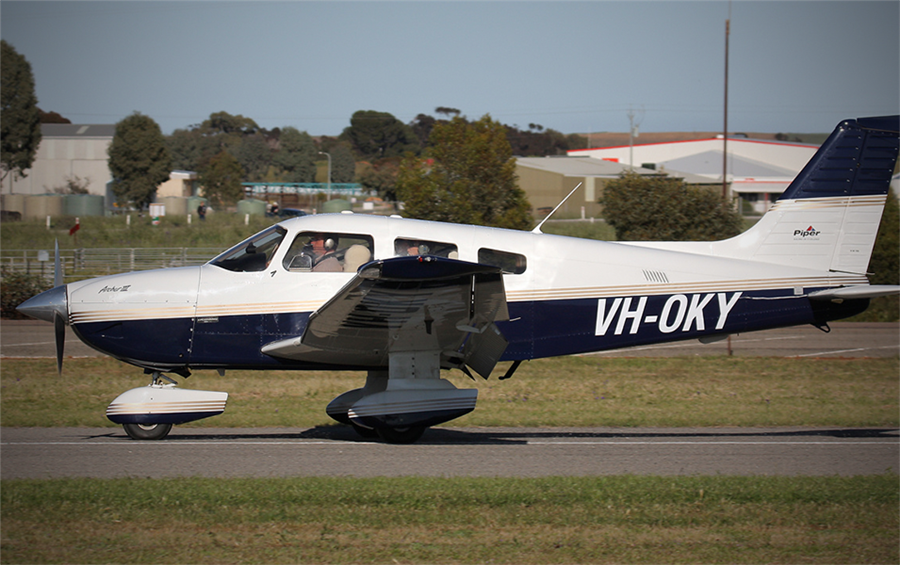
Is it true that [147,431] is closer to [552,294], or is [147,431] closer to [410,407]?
[410,407]

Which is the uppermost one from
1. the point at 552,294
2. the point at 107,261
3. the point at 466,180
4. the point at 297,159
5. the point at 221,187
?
the point at 297,159

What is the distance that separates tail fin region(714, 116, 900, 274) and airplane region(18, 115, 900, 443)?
0.26ft

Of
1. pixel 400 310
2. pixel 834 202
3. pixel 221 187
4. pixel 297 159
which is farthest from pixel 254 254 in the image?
pixel 297 159

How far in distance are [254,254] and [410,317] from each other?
183cm

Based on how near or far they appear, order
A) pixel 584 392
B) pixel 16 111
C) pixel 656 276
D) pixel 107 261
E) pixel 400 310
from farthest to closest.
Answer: pixel 16 111
pixel 107 261
pixel 584 392
pixel 656 276
pixel 400 310

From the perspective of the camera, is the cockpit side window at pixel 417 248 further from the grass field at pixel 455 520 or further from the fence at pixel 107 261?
the fence at pixel 107 261

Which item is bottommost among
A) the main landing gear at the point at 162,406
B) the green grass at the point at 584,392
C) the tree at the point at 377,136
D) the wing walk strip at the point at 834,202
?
the green grass at the point at 584,392

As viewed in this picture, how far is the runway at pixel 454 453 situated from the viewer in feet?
21.5

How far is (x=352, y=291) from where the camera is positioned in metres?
6.43

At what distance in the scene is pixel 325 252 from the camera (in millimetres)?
7516

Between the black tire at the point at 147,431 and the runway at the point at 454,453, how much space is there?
0.10m

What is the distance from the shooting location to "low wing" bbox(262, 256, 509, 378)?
20.4ft

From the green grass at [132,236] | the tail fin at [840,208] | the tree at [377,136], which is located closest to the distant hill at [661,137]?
the tree at [377,136]

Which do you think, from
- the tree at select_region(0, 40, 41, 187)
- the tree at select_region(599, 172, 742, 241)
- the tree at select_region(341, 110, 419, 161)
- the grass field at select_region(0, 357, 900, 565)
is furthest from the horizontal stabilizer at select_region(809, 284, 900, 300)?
the tree at select_region(341, 110, 419, 161)
